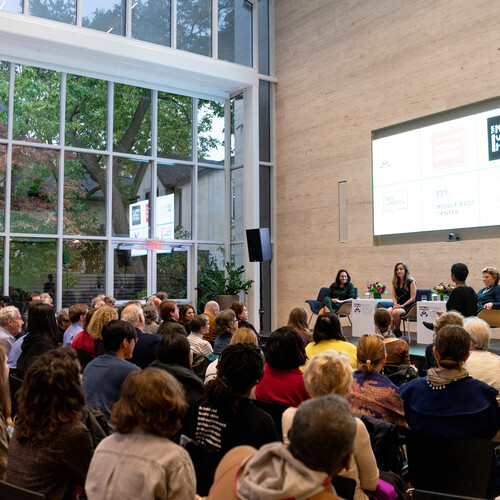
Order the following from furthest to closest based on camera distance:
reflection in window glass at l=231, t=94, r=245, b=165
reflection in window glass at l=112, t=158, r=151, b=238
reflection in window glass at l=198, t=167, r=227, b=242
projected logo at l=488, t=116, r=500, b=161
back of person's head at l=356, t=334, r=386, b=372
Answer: reflection in window glass at l=231, t=94, r=245, b=165 → reflection in window glass at l=198, t=167, r=227, b=242 → reflection in window glass at l=112, t=158, r=151, b=238 → projected logo at l=488, t=116, r=500, b=161 → back of person's head at l=356, t=334, r=386, b=372

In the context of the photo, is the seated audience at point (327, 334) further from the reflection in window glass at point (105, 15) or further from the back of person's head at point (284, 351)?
the reflection in window glass at point (105, 15)

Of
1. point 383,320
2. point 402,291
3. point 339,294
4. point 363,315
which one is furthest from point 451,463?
point 339,294

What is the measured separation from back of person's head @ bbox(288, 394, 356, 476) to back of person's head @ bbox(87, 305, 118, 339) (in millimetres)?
3027

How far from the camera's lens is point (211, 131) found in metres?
13.8

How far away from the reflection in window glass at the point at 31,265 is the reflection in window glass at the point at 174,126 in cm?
344

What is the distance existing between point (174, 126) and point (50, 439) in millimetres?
11940

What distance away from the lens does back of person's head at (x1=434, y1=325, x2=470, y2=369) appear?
2.62m

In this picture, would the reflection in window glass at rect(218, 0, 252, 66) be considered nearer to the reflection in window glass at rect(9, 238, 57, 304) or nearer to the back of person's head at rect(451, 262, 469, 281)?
the reflection in window glass at rect(9, 238, 57, 304)

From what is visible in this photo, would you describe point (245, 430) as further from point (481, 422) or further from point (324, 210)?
point (324, 210)

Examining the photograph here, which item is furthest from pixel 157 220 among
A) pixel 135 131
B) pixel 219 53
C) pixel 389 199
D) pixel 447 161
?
pixel 447 161

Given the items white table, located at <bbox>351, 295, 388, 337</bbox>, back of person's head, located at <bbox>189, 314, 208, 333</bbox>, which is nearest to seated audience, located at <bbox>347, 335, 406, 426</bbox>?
back of person's head, located at <bbox>189, 314, 208, 333</bbox>

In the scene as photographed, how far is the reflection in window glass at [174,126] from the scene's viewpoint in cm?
1307

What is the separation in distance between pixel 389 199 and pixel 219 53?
5517 millimetres

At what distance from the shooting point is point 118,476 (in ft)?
5.54
